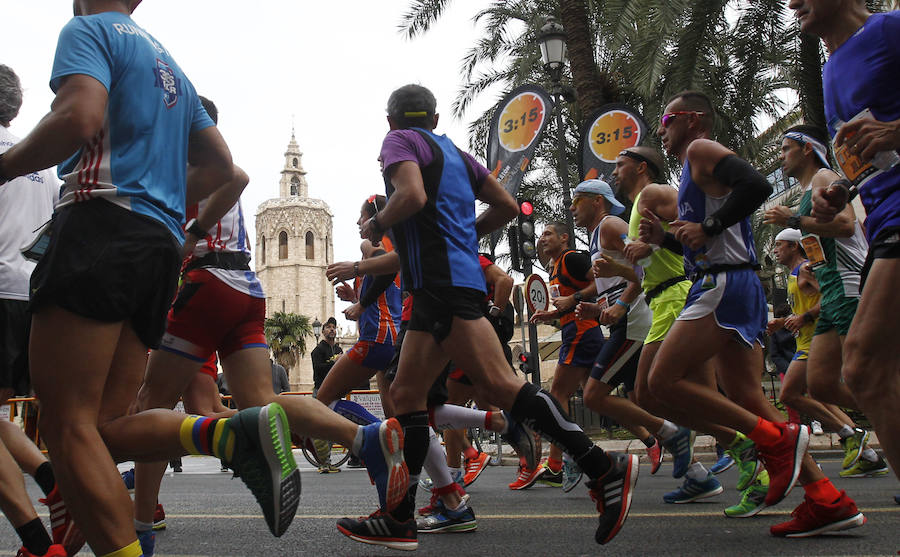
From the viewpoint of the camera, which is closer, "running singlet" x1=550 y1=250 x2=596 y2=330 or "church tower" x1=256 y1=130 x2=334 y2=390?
"running singlet" x1=550 y1=250 x2=596 y2=330

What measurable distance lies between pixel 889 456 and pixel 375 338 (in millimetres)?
4116

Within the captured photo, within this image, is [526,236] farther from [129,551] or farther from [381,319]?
[129,551]

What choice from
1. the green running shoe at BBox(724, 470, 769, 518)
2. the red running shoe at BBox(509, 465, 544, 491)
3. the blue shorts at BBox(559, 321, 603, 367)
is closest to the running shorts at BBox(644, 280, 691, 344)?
the green running shoe at BBox(724, 470, 769, 518)

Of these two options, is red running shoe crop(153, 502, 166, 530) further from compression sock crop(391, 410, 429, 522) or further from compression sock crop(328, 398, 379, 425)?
compression sock crop(391, 410, 429, 522)

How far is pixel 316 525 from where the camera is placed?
4148 mm

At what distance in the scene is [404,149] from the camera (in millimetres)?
3539

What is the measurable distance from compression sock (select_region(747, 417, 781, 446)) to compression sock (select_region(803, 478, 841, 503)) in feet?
0.79

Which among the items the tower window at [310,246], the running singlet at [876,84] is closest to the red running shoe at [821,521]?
the running singlet at [876,84]

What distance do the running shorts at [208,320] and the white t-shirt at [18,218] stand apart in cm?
71

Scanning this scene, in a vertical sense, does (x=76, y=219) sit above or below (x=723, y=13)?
below

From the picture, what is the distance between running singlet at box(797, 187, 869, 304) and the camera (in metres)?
5.17

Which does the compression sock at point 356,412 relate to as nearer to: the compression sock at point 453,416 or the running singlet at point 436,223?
the compression sock at point 453,416

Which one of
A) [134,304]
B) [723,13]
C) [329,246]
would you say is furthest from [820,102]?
[329,246]

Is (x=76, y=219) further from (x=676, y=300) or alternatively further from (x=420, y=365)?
(x=676, y=300)
